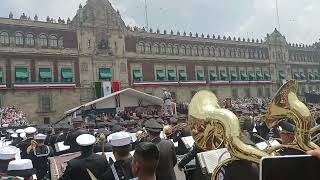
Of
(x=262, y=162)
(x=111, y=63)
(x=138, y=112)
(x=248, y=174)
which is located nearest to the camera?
(x=262, y=162)

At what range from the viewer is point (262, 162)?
1.79 metres

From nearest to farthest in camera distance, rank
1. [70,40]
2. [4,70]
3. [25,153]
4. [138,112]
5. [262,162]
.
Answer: [262,162] → [25,153] → [138,112] → [4,70] → [70,40]

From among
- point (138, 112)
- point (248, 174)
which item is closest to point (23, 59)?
point (138, 112)

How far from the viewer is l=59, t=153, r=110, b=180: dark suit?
13.6 feet

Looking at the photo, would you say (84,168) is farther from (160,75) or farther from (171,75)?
(171,75)

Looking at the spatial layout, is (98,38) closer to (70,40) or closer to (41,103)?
(70,40)

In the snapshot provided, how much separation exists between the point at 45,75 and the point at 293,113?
33.5 metres

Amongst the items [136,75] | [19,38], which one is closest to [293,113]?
[19,38]

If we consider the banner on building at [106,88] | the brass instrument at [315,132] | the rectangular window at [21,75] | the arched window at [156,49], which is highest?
the arched window at [156,49]

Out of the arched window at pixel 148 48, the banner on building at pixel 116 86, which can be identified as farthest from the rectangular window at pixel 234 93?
the banner on building at pixel 116 86

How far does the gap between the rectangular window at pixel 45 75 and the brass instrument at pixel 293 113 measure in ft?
109

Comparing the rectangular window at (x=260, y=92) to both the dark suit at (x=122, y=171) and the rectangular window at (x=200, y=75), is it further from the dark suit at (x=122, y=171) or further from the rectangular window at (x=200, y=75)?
the dark suit at (x=122, y=171)

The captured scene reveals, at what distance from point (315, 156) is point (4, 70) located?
110 ft

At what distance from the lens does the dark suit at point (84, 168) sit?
4148 millimetres
